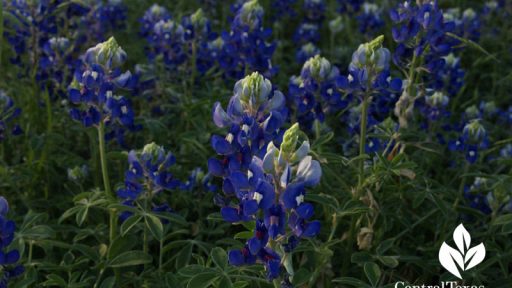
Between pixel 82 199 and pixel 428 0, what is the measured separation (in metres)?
1.92

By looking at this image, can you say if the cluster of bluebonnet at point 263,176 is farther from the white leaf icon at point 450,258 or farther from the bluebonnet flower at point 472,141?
the bluebonnet flower at point 472,141

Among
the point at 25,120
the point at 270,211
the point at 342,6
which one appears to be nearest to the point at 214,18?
the point at 342,6

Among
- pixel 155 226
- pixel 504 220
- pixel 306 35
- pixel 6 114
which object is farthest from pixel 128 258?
pixel 306 35

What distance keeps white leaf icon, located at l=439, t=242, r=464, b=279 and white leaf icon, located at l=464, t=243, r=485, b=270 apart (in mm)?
39

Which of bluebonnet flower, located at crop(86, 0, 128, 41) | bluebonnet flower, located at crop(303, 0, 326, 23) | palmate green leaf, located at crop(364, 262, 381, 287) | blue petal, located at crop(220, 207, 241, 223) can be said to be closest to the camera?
blue petal, located at crop(220, 207, 241, 223)

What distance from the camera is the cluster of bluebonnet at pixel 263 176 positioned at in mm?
2254

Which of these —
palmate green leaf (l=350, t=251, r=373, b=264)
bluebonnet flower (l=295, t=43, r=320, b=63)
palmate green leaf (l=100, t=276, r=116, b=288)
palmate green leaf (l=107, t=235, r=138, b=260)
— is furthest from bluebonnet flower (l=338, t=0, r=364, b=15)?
palmate green leaf (l=100, t=276, r=116, b=288)

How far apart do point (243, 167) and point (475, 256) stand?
130 centimetres

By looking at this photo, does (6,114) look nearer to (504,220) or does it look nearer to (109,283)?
(109,283)

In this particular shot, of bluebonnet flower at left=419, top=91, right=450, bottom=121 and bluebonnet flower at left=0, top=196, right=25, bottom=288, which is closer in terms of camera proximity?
bluebonnet flower at left=0, top=196, right=25, bottom=288

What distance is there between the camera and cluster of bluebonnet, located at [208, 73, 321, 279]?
2254mm

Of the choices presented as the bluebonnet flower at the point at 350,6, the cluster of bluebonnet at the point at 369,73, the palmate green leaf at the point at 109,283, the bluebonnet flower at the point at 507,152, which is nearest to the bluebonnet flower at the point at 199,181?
the palmate green leaf at the point at 109,283

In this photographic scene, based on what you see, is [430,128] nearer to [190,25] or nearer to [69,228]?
[190,25]

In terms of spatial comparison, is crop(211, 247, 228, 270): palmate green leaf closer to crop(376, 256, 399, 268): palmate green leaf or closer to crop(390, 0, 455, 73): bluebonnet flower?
crop(376, 256, 399, 268): palmate green leaf
